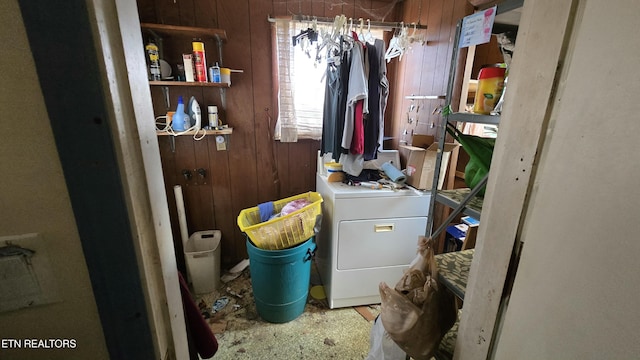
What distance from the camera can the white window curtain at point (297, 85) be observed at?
73.7 inches

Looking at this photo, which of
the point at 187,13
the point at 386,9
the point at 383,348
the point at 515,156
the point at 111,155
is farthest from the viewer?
the point at 386,9

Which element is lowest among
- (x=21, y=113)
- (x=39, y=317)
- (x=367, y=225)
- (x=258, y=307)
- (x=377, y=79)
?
(x=258, y=307)

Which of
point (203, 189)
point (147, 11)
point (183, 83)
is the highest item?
point (147, 11)

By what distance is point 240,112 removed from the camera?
2.02m

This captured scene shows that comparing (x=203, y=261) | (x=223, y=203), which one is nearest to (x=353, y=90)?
(x=223, y=203)

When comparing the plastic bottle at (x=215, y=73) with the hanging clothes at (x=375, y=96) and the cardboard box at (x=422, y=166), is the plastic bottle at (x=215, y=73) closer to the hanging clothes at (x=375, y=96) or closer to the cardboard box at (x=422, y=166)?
the hanging clothes at (x=375, y=96)

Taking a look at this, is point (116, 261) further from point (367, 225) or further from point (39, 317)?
point (367, 225)

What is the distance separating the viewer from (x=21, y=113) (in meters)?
0.33

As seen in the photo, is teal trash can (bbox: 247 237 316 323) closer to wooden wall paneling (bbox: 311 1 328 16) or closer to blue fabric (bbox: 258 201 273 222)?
blue fabric (bbox: 258 201 273 222)

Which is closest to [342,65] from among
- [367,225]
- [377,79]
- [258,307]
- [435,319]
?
[377,79]

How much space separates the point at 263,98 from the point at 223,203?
0.95 m

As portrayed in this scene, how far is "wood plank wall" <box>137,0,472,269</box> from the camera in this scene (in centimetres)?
176

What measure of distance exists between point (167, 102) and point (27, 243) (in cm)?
181

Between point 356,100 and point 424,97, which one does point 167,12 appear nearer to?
point 356,100
